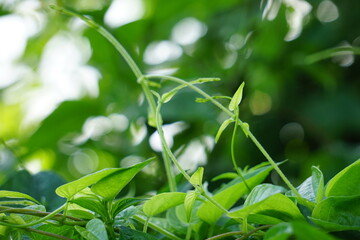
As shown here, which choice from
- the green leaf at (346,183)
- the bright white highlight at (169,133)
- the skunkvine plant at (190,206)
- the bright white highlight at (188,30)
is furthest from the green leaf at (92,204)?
the bright white highlight at (188,30)

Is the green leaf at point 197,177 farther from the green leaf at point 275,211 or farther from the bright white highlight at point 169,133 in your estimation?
the bright white highlight at point 169,133

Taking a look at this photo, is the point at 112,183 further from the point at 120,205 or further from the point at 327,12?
the point at 327,12

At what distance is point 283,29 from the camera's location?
77 cm

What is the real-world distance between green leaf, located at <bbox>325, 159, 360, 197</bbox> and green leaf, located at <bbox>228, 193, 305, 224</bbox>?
19mm

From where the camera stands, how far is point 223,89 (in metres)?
0.72

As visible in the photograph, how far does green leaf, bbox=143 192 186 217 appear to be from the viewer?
225 millimetres

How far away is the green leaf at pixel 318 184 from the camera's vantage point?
0.22 m

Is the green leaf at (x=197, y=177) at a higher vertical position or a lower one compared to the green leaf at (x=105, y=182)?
higher

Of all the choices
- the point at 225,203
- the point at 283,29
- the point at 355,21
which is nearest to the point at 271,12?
the point at 283,29

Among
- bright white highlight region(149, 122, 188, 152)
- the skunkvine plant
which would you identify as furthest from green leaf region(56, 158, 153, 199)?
bright white highlight region(149, 122, 188, 152)

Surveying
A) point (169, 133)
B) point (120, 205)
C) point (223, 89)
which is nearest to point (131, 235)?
point (120, 205)

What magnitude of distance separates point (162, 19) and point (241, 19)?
126 mm

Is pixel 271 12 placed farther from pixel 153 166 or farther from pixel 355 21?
pixel 153 166

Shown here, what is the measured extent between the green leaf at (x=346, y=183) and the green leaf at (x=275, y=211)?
0.02 metres
